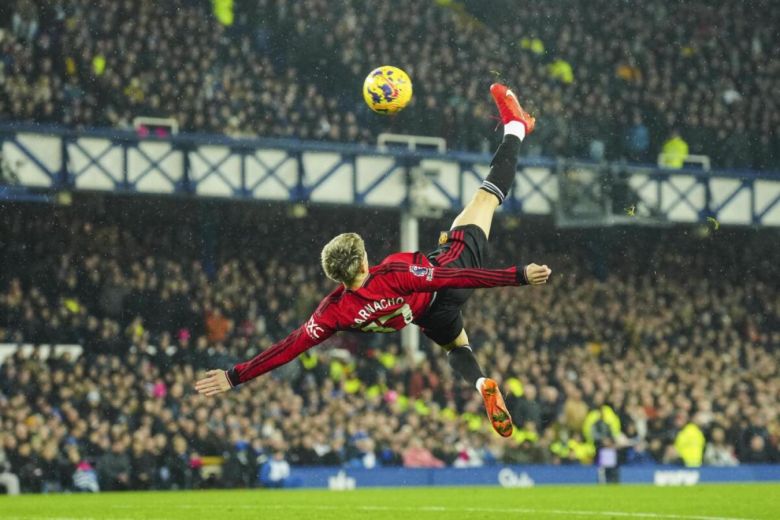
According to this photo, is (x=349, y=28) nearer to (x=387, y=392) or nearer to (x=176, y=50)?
(x=176, y=50)

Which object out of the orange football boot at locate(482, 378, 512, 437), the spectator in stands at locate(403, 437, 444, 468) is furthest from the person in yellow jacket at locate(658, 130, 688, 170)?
the orange football boot at locate(482, 378, 512, 437)

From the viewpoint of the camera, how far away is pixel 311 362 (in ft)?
68.9

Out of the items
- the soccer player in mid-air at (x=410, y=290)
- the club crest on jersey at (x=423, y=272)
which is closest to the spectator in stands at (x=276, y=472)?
the soccer player in mid-air at (x=410, y=290)

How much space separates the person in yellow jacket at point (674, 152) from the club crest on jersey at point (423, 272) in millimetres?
18365

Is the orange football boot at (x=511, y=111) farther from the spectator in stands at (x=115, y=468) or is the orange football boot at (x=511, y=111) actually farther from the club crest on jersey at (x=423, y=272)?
the spectator in stands at (x=115, y=468)

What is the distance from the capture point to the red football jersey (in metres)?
8.91

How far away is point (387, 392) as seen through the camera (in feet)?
69.2

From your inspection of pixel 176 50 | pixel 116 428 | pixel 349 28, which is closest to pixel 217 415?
pixel 116 428

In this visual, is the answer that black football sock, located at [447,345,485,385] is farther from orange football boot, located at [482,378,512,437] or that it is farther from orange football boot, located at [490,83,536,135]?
orange football boot, located at [490,83,536,135]

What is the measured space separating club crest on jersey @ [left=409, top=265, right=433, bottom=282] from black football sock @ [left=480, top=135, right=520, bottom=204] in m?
1.54

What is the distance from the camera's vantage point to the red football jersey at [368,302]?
8.91 meters

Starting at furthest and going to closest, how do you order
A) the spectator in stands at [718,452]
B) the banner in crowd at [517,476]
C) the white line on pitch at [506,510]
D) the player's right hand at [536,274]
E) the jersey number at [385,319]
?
the spectator in stands at [718,452]
the banner in crowd at [517,476]
the white line on pitch at [506,510]
the jersey number at [385,319]
the player's right hand at [536,274]

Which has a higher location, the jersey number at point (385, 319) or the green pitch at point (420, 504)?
the jersey number at point (385, 319)

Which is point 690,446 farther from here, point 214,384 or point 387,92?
point 214,384
